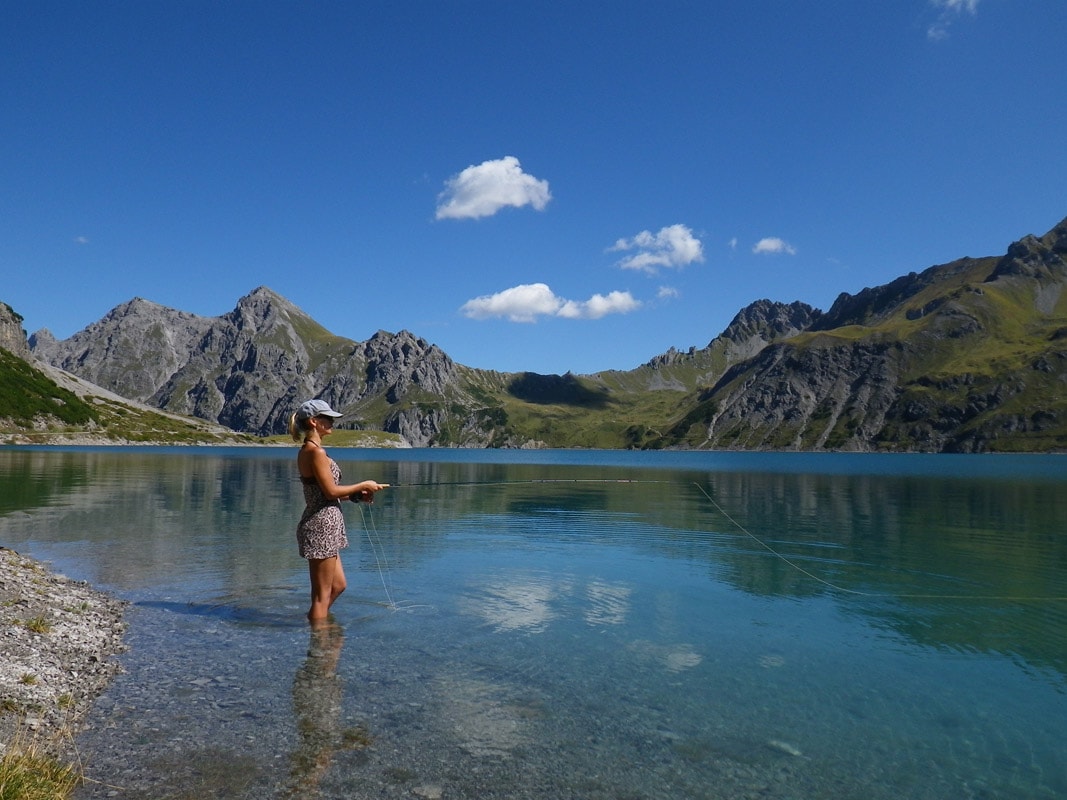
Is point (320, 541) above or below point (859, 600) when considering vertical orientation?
above

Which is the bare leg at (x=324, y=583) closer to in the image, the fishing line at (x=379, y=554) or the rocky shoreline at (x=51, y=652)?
the fishing line at (x=379, y=554)

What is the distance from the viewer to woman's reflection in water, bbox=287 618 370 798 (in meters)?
9.45

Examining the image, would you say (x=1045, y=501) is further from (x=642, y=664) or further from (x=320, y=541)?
(x=320, y=541)

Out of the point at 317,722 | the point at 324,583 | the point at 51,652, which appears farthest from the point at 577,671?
the point at 51,652

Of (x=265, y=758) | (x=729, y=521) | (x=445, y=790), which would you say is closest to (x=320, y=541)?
(x=265, y=758)

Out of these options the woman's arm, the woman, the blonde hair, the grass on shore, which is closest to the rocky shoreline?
the grass on shore

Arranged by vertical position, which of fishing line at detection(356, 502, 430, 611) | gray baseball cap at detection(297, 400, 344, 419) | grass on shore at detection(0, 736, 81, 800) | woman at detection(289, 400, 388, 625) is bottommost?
fishing line at detection(356, 502, 430, 611)

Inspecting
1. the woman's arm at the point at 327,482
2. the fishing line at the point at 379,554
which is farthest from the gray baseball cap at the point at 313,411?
the fishing line at the point at 379,554

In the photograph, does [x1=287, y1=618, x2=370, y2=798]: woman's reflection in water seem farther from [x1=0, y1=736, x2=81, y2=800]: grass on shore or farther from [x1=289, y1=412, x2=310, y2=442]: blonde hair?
[x1=289, y1=412, x2=310, y2=442]: blonde hair

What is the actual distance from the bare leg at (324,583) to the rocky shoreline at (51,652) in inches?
159

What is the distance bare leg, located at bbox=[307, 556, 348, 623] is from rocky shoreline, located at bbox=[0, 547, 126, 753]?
4.03 metres

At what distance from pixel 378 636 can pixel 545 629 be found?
422 cm

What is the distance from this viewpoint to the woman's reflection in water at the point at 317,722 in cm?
945

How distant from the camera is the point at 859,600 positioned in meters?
23.6
